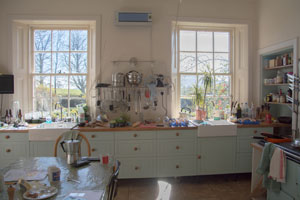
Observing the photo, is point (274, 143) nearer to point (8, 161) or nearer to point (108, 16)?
point (108, 16)

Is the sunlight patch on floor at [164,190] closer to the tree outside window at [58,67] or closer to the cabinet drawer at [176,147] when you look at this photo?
the cabinet drawer at [176,147]

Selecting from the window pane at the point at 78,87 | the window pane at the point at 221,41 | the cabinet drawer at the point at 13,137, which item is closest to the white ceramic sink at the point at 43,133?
the cabinet drawer at the point at 13,137

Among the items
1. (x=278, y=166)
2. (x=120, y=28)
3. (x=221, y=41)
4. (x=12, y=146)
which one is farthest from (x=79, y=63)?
(x=278, y=166)

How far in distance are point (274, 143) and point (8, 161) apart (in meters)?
3.46

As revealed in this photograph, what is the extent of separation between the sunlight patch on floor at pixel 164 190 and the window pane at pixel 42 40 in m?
2.95

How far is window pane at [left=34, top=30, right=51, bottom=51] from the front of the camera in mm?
3779

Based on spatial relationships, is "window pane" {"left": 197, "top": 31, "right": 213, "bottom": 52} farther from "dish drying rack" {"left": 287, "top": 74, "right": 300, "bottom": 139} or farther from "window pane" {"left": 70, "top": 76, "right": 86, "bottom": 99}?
"window pane" {"left": 70, "top": 76, "right": 86, "bottom": 99}

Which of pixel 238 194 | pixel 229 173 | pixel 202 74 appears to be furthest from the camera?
pixel 202 74

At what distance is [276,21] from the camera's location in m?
3.39

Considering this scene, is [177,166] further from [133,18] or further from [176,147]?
[133,18]

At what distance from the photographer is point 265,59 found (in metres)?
3.79

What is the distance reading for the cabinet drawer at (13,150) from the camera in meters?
3.02

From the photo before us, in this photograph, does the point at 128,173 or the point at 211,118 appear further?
the point at 211,118

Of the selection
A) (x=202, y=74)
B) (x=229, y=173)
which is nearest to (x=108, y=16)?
(x=202, y=74)
